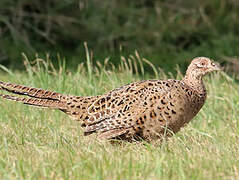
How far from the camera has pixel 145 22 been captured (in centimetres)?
1141

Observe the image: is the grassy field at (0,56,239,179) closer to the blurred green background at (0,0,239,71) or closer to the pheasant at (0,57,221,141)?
the pheasant at (0,57,221,141)

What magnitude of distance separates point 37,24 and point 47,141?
626 centimetres

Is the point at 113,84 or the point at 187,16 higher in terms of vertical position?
the point at 187,16

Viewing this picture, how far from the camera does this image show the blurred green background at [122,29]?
986cm

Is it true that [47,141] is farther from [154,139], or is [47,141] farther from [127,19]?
[127,19]

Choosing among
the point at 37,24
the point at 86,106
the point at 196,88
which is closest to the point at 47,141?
the point at 86,106

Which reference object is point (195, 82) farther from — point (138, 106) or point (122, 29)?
point (122, 29)

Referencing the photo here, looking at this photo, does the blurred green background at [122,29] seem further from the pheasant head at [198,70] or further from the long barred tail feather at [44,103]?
the long barred tail feather at [44,103]

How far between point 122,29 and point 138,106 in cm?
663

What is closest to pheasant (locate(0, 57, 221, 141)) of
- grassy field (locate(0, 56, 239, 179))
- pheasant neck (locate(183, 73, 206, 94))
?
pheasant neck (locate(183, 73, 206, 94))

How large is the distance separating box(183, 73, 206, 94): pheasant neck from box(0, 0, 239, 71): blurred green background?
13.8 ft

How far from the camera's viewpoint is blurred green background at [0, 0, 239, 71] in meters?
9.86

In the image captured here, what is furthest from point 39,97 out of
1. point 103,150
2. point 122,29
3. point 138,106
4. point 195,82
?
point 122,29

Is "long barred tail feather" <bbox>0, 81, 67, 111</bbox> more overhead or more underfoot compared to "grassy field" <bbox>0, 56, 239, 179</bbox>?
more overhead
